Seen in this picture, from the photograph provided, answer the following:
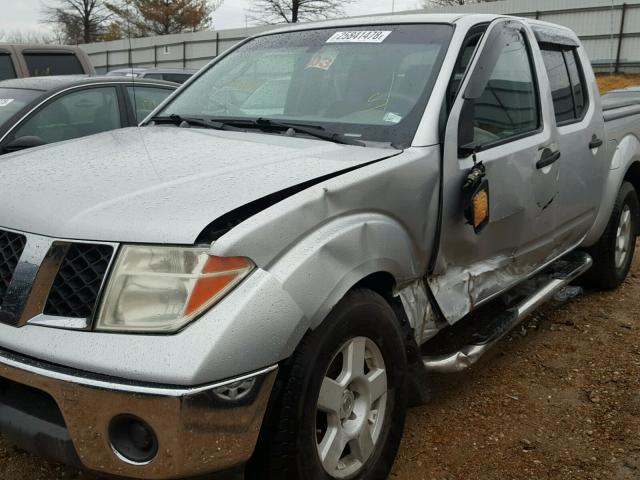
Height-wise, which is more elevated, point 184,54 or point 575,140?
point 184,54

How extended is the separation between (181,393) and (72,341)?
1.20ft

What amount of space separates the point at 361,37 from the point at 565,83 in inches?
60.5

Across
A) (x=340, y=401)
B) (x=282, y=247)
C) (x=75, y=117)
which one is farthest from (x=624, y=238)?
(x=75, y=117)

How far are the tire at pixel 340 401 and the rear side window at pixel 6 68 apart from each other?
7.42 metres

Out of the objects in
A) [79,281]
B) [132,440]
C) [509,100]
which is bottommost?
[132,440]

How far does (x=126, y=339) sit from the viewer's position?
5.99ft

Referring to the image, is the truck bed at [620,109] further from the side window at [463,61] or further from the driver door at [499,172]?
the side window at [463,61]

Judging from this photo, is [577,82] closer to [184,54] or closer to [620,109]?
[620,109]

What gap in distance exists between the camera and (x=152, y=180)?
2.20 meters

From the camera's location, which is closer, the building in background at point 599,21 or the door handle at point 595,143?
the door handle at point 595,143

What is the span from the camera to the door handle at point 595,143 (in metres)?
4.10

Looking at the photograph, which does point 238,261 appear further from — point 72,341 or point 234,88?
point 234,88

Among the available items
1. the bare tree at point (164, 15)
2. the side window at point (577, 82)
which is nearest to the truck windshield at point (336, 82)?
the side window at point (577, 82)

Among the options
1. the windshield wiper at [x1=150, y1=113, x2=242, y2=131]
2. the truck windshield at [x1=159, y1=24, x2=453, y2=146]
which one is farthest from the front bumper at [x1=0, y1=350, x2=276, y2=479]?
the windshield wiper at [x1=150, y1=113, x2=242, y2=131]
